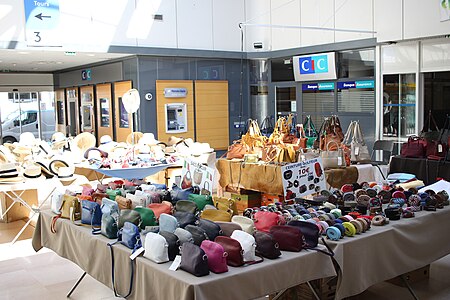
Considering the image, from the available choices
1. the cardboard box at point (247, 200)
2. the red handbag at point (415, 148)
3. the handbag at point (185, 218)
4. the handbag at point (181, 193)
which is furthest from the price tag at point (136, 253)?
the red handbag at point (415, 148)

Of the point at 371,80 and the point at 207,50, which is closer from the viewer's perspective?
the point at 371,80

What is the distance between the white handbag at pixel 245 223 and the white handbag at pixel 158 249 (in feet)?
2.27

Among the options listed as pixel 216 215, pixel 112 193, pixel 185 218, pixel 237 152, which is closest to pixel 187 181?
pixel 112 193

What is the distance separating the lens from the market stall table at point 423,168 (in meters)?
7.82

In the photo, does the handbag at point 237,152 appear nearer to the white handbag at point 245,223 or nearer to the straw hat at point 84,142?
the white handbag at point 245,223

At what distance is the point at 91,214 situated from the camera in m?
4.64

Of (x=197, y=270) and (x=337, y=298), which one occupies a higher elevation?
(x=197, y=270)

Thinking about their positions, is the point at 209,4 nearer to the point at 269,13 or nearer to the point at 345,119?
the point at 269,13

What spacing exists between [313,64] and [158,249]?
36.6 feet

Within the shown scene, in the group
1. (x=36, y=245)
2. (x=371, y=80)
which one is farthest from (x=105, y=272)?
(x=371, y=80)

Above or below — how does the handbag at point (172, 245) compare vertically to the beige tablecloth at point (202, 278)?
above

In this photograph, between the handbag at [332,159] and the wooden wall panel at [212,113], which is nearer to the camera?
the handbag at [332,159]

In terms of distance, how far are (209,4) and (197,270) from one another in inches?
501

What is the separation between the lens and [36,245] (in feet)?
17.5
